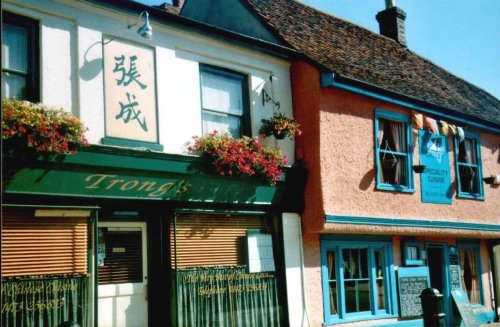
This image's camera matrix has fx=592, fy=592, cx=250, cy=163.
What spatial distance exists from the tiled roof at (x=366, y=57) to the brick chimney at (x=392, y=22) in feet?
2.40

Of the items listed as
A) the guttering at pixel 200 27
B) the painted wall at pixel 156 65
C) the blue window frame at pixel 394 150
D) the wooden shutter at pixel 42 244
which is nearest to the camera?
the wooden shutter at pixel 42 244

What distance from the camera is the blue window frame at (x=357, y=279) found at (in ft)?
36.5

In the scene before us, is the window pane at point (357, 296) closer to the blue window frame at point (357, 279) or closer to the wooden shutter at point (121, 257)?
the blue window frame at point (357, 279)

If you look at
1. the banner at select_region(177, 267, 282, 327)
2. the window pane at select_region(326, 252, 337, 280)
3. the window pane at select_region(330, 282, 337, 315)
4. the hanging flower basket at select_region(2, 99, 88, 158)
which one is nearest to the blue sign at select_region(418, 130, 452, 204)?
the window pane at select_region(326, 252, 337, 280)

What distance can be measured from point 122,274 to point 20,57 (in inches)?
133

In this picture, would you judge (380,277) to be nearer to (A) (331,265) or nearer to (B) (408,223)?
(B) (408,223)

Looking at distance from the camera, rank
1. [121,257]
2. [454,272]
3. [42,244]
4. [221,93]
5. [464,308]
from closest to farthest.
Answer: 1. [42,244]
2. [121,257]
3. [221,93]
4. [464,308]
5. [454,272]

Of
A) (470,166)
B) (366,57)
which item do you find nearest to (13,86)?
(366,57)

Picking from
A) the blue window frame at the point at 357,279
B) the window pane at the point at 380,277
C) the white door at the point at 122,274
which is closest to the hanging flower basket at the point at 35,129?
the white door at the point at 122,274

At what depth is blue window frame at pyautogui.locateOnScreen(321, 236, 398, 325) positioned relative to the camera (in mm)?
11133

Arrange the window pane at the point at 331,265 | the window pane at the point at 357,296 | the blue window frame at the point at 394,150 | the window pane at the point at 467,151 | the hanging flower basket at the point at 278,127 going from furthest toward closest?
1. the window pane at the point at 467,151
2. the blue window frame at the point at 394,150
3. the window pane at the point at 357,296
4. the window pane at the point at 331,265
5. the hanging flower basket at the point at 278,127

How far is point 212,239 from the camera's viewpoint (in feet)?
31.9

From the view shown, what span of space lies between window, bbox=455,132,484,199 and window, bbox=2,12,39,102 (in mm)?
10222

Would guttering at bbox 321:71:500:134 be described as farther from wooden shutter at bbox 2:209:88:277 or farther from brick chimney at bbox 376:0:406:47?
wooden shutter at bbox 2:209:88:277
